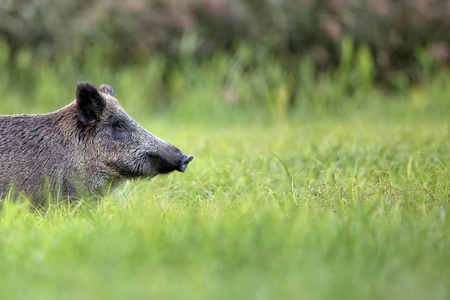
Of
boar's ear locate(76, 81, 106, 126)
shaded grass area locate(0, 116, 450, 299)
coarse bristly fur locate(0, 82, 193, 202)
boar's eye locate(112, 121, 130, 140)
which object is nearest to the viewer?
shaded grass area locate(0, 116, 450, 299)

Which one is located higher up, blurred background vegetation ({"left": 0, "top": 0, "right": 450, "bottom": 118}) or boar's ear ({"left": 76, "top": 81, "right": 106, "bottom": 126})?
blurred background vegetation ({"left": 0, "top": 0, "right": 450, "bottom": 118})

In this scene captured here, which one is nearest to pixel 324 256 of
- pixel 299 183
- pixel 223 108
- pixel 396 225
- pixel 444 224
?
pixel 396 225

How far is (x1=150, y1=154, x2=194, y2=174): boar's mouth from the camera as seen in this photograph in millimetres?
4613

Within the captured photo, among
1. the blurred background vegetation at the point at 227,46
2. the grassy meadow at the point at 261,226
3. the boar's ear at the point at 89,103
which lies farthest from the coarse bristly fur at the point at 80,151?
the blurred background vegetation at the point at 227,46

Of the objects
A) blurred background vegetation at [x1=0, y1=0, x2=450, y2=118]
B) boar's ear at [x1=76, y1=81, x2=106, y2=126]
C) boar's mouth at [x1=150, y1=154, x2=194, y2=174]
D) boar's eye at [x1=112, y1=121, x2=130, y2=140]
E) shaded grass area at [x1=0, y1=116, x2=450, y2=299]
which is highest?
blurred background vegetation at [x1=0, y1=0, x2=450, y2=118]

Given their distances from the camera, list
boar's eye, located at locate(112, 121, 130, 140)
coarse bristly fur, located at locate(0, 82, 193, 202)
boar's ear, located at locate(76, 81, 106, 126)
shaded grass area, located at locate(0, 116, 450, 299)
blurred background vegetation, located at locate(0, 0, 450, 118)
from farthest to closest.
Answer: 1. blurred background vegetation, located at locate(0, 0, 450, 118)
2. boar's eye, located at locate(112, 121, 130, 140)
3. boar's ear, located at locate(76, 81, 106, 126)
4. coarse bristly fur, located at locate(0, 82, 193, 202)
5. shaded grass area, located at locate(0, 116, 450, 299)

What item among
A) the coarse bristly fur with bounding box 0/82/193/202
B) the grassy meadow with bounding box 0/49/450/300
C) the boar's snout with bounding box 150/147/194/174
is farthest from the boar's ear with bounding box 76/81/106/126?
the grassy meadow with bounding box 0/49/450/300

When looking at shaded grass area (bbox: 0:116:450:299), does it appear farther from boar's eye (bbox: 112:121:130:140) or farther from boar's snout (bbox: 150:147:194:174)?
boar's eye (bbox: 112:121:130:140)

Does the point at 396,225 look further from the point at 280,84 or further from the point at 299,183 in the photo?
the point at 280,84

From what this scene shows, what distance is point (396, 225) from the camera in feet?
11.1

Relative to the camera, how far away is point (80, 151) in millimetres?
4621

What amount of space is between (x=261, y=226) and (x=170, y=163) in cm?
154

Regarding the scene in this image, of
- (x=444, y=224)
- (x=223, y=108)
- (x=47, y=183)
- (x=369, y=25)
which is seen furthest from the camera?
(x=369, y=25)

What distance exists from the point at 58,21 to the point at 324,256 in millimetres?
8488
